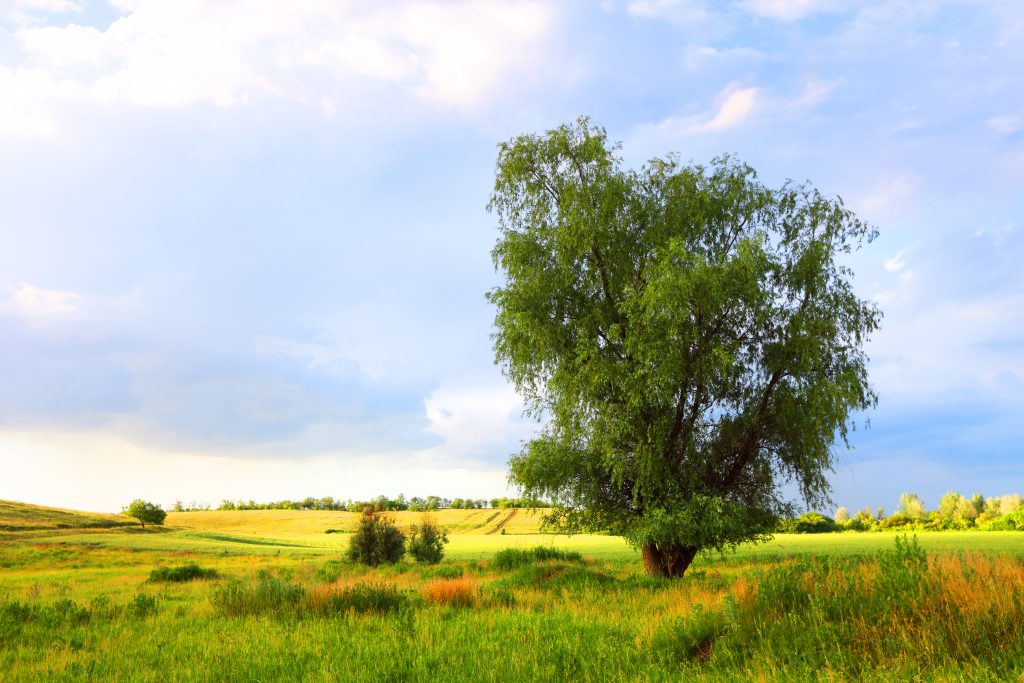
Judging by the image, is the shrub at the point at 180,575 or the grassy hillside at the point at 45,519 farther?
the grassy hillside at the point at 45,519

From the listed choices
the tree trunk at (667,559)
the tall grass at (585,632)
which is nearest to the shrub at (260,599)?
the tall grass at (585,632)

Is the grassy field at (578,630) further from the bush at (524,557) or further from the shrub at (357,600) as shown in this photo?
the bush at (524,557)

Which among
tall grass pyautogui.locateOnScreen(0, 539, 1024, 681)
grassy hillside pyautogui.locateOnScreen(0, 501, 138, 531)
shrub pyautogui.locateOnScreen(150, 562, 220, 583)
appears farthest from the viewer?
grassy hillside pyautogui.locateOnScreen(0, 501, 138, 531)

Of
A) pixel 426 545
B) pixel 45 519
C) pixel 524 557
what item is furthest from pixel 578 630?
pixel 45 519

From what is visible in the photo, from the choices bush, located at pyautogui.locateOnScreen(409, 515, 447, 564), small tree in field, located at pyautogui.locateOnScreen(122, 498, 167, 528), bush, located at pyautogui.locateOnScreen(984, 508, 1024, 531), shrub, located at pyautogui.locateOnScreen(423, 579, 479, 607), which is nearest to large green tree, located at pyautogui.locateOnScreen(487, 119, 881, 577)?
shrub, located at pyautogui.locateOnScreen(423, 579, 479, 607)

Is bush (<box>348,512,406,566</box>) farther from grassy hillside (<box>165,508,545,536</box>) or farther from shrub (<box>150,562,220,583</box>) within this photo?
grassy hillside (<box>165,508,545,536</box>)

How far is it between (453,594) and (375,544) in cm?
2094

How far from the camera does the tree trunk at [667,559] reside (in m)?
20.1

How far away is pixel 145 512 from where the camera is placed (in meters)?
81.6

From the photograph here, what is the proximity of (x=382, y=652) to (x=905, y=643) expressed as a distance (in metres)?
6.92

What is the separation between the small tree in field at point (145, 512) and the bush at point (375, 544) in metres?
61.4

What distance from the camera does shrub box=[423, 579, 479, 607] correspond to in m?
14.5

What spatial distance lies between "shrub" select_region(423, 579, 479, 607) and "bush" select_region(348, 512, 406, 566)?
1986 cm

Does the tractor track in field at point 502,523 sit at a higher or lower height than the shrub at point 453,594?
lower
